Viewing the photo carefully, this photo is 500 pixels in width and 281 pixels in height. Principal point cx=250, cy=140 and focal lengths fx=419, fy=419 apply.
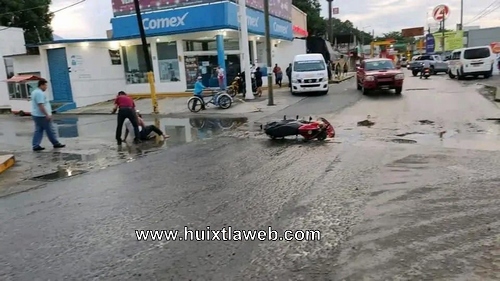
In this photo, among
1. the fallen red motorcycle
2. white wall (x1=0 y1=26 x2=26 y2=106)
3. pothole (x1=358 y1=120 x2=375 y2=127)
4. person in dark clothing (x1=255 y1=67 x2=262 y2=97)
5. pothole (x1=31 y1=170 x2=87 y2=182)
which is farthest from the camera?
white wall (x1=0 y1=26 x2=26 y2=106)

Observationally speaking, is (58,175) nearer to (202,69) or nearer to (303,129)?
(303,129)

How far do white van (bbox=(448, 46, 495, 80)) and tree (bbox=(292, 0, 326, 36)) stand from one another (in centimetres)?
4112

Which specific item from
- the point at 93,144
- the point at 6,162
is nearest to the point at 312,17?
the point at 93,144

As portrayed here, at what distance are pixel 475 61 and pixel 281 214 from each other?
86.8 ft

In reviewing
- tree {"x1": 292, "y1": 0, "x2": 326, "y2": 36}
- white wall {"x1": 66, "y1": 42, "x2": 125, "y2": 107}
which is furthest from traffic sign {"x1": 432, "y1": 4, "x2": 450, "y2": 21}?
white wall {"x1": 66, "y1": 42, "x2": 125, "y2": 107}

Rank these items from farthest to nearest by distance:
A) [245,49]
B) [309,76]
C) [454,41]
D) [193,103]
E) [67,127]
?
[454,41] → [309,76] → [245,49] → [193,103] → [67,127]

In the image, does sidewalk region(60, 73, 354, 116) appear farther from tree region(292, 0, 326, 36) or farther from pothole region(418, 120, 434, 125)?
tree region(292, 0, 326, 36)

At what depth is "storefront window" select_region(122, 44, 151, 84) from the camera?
91.8 feet

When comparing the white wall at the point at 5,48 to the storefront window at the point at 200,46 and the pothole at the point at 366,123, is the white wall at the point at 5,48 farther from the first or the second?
the pothole at the point at 366,123

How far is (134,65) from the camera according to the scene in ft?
92.8

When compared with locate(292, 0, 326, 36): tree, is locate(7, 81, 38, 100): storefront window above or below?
below

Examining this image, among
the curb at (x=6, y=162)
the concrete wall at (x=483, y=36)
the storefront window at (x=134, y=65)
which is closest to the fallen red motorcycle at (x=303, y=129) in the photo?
the curb at (x=6, y=162)

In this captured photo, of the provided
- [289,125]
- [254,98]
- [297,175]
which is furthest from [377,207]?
[254,98]

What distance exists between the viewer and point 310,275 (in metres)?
3.64
